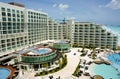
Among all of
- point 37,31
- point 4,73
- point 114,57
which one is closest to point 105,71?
point 114,57

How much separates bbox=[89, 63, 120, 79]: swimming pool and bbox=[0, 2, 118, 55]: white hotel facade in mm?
31004

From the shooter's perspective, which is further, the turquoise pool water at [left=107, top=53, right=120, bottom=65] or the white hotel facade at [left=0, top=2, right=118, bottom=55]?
the turquoise pool water at [left=107, top=53, right=120, bottom=65]

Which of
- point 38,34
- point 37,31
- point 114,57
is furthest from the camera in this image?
point 38,34

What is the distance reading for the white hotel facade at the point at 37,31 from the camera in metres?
48.1

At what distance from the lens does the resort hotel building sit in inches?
1804

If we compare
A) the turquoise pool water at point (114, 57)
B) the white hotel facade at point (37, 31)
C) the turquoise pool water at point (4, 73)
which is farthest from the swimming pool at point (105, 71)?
the white hotel facade at point (37, 31)

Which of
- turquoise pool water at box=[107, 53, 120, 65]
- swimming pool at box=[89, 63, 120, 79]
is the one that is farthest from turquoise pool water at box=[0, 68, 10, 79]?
turquoise pool water at box=[107, 53, 120, 65]

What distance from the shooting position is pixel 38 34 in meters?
71.4

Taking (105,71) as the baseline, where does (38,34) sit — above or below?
above

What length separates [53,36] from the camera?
8444 centimetres

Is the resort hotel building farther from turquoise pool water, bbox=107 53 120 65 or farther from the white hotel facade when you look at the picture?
A: turquoise pool water, bbox=107 53 120 65

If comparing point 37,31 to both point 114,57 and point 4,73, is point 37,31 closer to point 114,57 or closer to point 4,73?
point 4,73

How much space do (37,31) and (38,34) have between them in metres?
1.99

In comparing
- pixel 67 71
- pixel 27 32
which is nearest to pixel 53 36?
pixel 27 32
